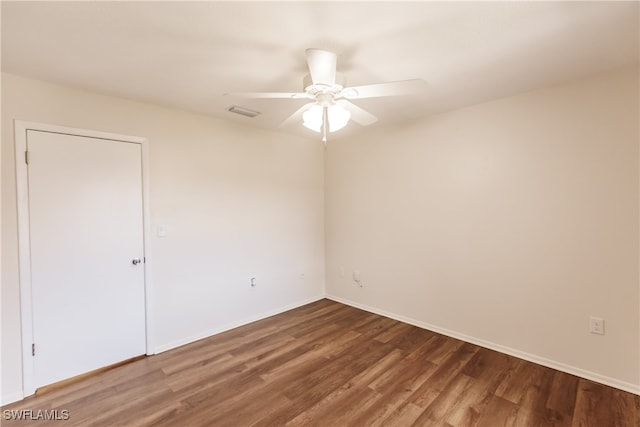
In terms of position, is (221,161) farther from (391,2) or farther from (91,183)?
(391,2)

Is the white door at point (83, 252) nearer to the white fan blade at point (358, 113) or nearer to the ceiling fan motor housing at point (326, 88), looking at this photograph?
A: the ceiling fan motor housing at point (326, 88)

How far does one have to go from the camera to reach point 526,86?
94.1 inches

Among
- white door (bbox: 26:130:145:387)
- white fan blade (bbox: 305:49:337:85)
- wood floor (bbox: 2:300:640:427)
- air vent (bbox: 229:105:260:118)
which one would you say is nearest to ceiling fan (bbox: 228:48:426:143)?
white fan blade (bbox: 305:49:337:85)

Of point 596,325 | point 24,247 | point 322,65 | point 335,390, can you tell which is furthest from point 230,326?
point 596,325

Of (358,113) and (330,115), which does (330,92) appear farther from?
(358,113)

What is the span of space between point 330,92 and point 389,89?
14.2 inches

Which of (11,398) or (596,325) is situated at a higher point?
(596,325)

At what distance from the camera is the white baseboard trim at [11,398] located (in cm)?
201

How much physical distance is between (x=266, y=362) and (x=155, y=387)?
869 mm

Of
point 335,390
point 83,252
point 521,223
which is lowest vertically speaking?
point 335,390

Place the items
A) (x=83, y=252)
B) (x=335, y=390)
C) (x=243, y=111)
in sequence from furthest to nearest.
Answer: (x=243, y=111) → (x=83, y=252) → (x=335, y=390)

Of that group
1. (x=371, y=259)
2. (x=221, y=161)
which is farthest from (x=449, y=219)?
(x=221, y=161)

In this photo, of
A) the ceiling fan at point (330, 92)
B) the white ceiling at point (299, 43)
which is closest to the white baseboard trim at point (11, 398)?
the white ceiling at point (299, 43)

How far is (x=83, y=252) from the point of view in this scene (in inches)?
92.4
